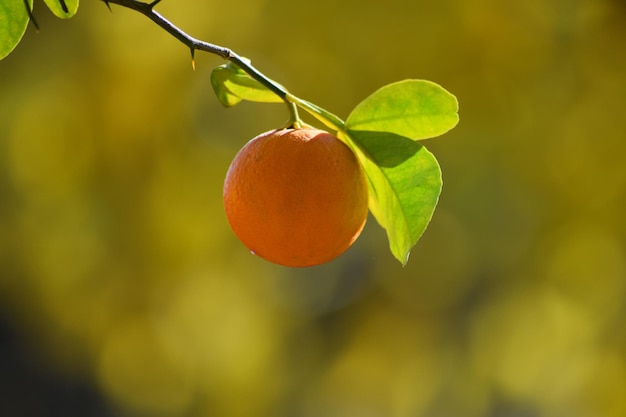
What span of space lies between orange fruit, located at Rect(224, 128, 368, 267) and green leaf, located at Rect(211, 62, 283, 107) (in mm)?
55

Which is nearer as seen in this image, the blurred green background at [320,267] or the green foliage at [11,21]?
the green foliage at [11,21]

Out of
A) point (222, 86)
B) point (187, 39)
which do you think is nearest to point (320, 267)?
point (222, 86)

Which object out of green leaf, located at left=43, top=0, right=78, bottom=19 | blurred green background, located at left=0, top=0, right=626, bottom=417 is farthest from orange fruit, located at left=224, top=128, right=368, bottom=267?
blurred green background, located at left=0, top=0, right=626, bottom=417

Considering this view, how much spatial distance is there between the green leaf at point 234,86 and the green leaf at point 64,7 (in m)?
0.13

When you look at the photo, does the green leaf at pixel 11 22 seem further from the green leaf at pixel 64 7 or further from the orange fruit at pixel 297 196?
the orange fruit at pixel 297 196

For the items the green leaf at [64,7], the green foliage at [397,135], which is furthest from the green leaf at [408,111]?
the green leaf at [64,7]

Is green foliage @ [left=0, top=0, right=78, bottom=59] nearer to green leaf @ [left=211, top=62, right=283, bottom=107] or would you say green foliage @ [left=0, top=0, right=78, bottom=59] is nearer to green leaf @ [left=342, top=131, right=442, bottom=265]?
green leaf @ [left=211, top=62, right=283, bottom=107]

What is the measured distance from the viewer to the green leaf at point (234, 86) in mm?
680

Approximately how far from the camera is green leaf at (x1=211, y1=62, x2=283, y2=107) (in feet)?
2.23

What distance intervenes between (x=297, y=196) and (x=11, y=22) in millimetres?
274

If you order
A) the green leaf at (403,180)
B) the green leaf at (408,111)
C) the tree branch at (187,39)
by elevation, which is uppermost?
the tree branch at (187,39)

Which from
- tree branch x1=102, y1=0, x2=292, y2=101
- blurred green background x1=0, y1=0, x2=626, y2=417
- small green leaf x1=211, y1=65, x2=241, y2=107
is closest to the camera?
tree branch x1=102, y1=0, x2=292, y2=101

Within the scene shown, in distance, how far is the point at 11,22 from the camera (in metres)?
0.63

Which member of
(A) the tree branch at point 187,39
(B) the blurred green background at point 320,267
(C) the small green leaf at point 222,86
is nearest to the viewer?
(A) the tree branch at point 187,39
